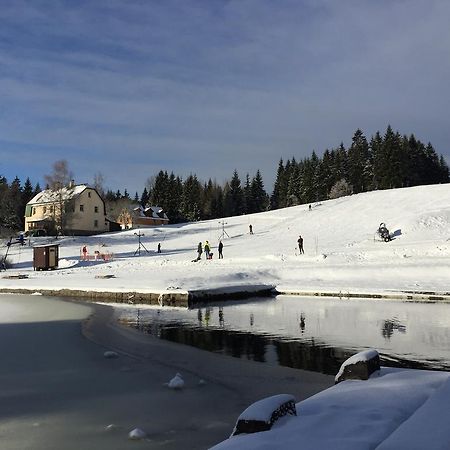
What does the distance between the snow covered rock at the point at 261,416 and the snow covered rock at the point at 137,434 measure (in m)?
1.59

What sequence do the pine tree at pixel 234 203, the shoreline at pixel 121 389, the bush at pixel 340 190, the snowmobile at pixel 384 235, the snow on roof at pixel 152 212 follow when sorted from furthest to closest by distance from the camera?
the pine tree at pixel 234 203, the snow on roof at pixel 152 212, the bush at pixel 340 190, the snowmobile at pixel 384 235, the shoreline at pixel 121 389

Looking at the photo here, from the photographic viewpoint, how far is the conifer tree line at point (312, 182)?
302ft

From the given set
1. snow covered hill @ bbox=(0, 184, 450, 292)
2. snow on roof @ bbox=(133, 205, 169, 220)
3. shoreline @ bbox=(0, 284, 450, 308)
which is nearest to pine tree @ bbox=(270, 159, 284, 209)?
snow on roof @ bbox=(133, 205, 169, 220)

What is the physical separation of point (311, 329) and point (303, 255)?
A: 2393 centimetres

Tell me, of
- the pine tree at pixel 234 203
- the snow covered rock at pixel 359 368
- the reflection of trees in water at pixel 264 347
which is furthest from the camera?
the pine tree at pixel 234 203

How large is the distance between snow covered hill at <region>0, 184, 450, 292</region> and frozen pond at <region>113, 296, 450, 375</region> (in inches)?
180

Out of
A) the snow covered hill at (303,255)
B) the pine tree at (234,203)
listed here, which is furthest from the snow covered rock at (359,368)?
the pine tree at (234,203)

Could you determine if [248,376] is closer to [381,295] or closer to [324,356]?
[324,356]

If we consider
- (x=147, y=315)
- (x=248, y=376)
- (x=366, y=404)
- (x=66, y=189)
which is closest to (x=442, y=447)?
(x=366, y=404)

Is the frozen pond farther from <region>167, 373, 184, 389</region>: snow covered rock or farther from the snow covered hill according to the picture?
the snow covered hill

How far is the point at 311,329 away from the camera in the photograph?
53.0 feet

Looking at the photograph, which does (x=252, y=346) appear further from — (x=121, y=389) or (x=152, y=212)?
(x=152, y=212)

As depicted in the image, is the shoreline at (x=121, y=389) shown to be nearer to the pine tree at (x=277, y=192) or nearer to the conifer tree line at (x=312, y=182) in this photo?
the conifer tree line at (x=312, y=182)

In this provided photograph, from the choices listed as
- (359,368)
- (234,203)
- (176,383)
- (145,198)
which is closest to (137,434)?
(176,383)
